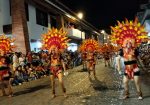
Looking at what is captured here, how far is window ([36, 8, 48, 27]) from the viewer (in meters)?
35.2

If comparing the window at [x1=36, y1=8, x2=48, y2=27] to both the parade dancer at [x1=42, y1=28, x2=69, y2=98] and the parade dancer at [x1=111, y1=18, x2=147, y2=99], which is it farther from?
the parade dancer at [x1=111, y1=18, x2=147, y2=99]

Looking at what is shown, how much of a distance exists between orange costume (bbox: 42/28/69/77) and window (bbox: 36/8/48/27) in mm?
20462

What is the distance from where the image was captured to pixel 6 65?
50.7 ft

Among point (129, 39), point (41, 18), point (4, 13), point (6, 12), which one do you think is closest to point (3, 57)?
point (129, 39)

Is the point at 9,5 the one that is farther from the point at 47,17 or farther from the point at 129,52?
the point at 129,52

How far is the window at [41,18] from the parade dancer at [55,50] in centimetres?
2048

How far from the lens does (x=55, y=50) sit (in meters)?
13.9

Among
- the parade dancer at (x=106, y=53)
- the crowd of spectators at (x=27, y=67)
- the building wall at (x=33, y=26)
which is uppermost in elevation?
the building wall at (x=33, y=26)

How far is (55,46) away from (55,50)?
263 mm

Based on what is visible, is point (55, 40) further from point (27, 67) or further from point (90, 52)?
point (27, 67)

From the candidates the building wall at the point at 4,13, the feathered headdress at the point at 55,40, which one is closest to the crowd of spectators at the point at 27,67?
the building wall at the point at 4,13

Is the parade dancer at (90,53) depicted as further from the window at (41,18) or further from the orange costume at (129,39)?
the window at (41,18)

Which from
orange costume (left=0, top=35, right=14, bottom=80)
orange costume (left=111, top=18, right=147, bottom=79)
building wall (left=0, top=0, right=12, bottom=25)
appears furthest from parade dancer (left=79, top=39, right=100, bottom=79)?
building wall (left=0, top=0, right=12, bottom=25)

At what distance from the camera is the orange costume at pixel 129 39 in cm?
1188
